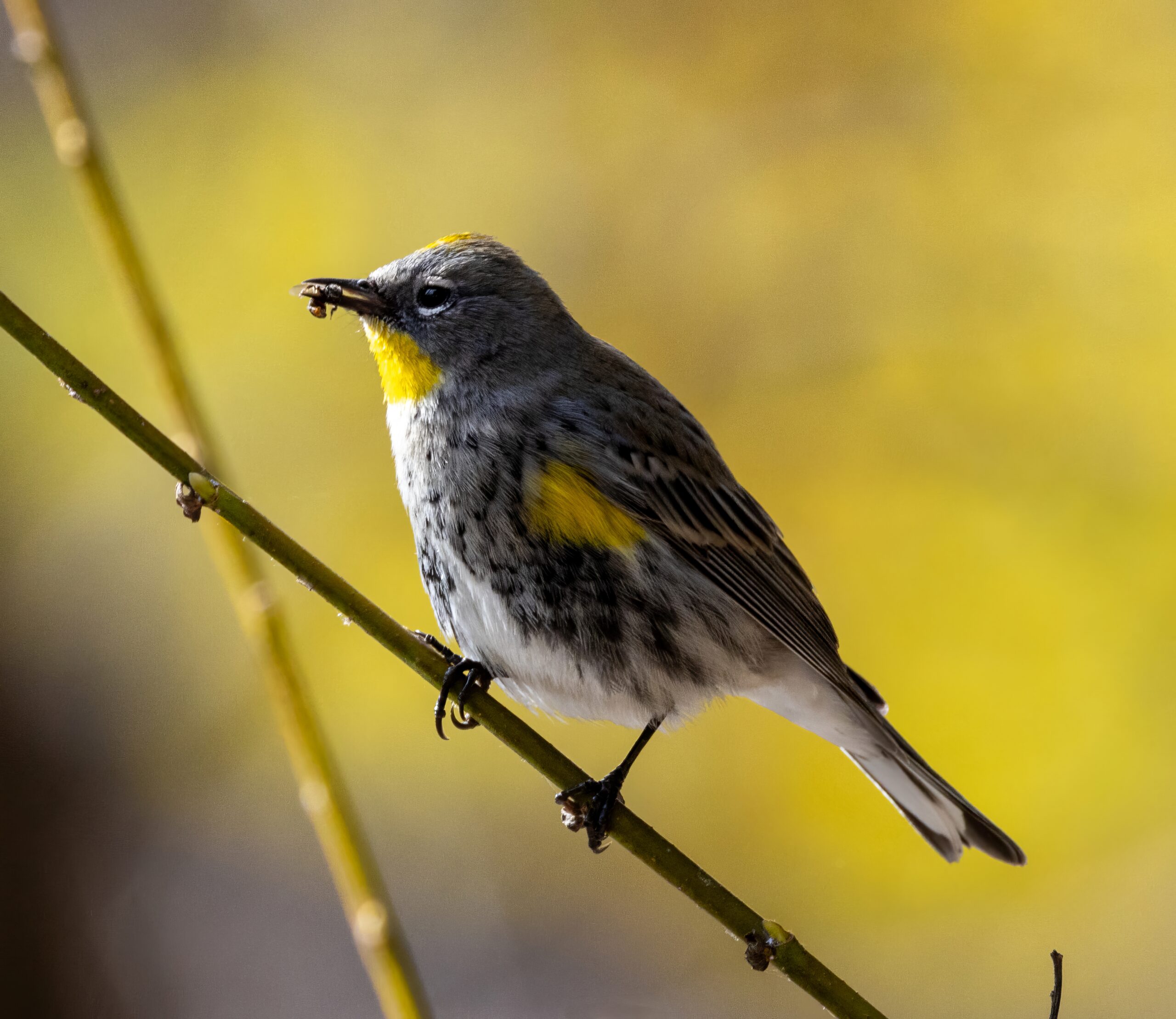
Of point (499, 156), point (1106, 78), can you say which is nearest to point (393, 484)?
point (499, 156)

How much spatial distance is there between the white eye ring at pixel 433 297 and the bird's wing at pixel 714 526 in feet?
2.06

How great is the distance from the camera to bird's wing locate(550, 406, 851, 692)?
343 centimetres

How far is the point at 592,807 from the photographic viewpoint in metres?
2.98

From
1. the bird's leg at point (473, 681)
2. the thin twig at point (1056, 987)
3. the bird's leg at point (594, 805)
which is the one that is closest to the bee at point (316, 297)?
the bird's leg at point (473, 681)

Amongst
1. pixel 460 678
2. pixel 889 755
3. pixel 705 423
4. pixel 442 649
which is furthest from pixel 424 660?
pixel 705 423

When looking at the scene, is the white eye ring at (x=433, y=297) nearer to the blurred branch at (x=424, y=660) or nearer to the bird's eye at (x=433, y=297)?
the bird's eye at (x=433, y=297)

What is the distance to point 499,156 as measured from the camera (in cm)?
571

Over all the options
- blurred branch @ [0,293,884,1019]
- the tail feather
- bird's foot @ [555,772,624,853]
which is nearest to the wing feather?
the tail feather

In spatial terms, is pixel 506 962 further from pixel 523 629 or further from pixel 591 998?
pixel 523 629

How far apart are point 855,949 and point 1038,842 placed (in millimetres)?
844

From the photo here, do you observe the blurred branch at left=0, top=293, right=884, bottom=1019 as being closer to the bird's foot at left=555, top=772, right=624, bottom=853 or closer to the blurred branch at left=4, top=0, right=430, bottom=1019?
the blurred branch at left=4, top=0, right=430, bottom=1019

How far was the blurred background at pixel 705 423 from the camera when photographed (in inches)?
184

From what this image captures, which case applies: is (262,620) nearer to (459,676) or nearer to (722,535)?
(459,676)

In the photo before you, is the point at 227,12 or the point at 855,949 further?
the point at 227,12
